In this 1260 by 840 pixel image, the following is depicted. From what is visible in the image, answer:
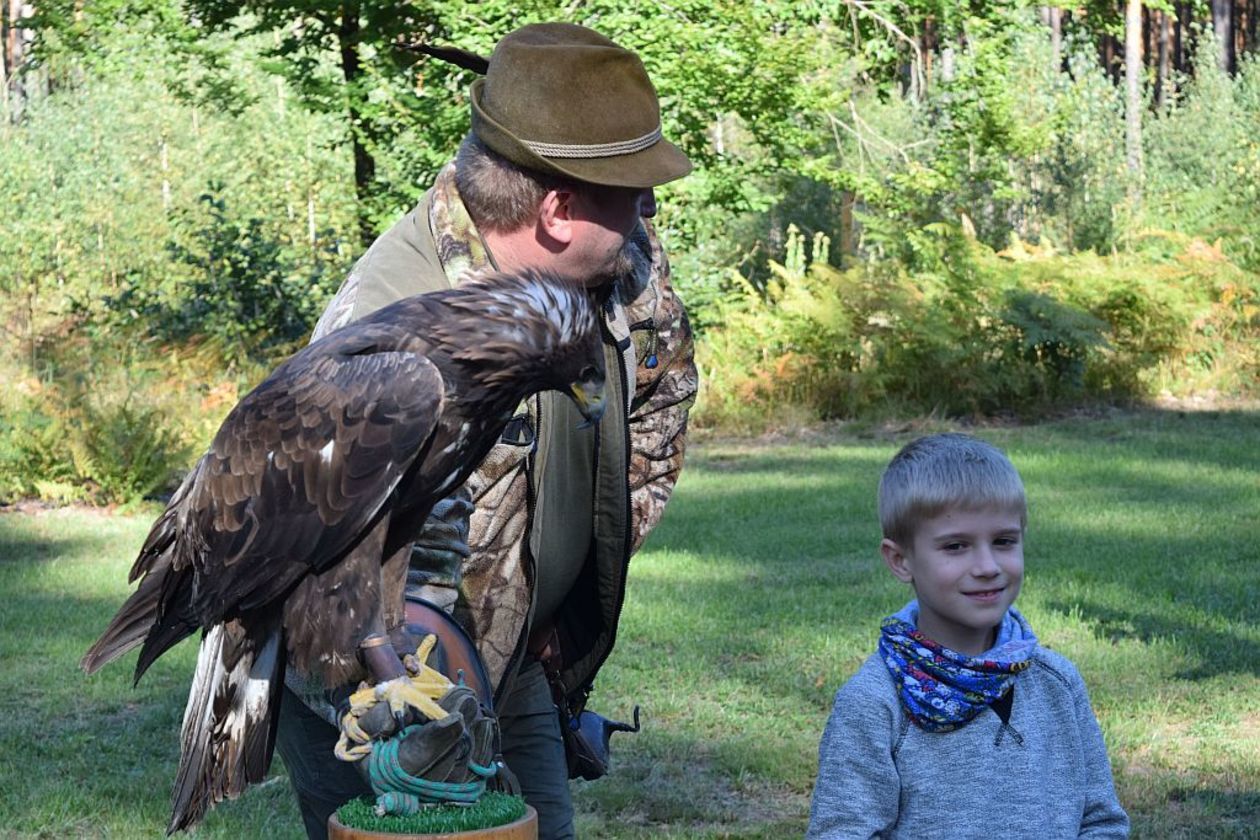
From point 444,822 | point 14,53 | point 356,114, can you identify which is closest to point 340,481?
point 444,822

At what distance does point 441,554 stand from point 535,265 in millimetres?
537

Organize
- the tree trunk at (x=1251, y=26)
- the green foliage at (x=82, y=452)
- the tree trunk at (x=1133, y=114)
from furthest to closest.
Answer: the tree trunk at (x=1251, y=26)
the tree trunk at (x=1133, y=114)
the green foliage at (x=82, y=452)

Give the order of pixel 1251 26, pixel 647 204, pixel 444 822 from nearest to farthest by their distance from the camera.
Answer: pixel 444 822 → pixel 647 204 → pixel 1251 26

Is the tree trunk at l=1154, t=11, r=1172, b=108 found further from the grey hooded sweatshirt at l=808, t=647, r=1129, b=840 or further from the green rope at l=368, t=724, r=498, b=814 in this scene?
the green rope at l=368, t=724, r=498, b=814

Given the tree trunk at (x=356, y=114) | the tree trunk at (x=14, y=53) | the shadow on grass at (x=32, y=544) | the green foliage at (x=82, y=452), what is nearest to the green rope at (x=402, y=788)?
the shadow on grass at (x=32, y=544)

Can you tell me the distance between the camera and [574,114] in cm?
290

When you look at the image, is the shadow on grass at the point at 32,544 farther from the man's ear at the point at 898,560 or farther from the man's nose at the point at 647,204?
the man's ear at the point at 898,560

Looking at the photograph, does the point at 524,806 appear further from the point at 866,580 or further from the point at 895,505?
the point at 866,580

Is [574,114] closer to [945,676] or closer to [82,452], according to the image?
[945,676]

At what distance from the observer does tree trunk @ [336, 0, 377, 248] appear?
1330 cm

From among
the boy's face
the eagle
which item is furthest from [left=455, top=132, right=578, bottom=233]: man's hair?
the boy's face

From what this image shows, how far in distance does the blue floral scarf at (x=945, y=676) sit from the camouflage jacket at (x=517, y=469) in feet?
2.07

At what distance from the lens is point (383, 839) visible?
6.51 feet

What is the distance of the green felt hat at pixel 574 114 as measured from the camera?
2.87 m
